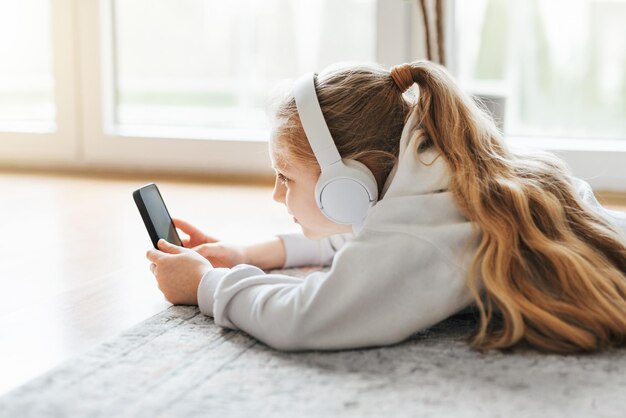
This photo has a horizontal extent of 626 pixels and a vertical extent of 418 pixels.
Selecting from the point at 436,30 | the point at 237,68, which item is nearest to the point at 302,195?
the point at 436,30

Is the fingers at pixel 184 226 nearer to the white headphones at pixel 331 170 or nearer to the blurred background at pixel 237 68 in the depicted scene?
the white headphones at pixel 331 170

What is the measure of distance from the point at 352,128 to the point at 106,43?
1.57 meters

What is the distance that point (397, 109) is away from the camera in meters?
1.19

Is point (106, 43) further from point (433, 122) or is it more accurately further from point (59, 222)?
point (433, 122)

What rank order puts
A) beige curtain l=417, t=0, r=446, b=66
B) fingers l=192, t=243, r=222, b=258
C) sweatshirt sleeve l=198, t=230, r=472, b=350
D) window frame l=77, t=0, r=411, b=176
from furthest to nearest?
window frame l=77, t=0, r=411, b=176 < beige curtain l=417, t=0, r=446, b=66 < fingers l=192, t=243, r=222, b=258 < sweatshirt sleeve l=198, t=230, r=472, b=350

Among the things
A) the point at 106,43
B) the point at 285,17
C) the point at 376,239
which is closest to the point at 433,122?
the point at 376,239

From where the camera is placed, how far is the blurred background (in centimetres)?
230

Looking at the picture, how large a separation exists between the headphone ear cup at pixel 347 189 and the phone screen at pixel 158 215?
0.28 meters

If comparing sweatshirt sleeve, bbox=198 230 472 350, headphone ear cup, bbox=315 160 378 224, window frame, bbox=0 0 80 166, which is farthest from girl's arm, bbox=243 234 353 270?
window frame, bbox=0 0 80 166

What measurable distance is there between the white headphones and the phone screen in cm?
28

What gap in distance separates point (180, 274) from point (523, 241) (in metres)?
0.45

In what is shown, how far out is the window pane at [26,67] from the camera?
2.66 m

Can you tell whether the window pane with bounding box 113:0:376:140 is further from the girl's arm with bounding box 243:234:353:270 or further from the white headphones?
the white headphones

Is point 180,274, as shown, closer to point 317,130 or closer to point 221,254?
point 221,254
